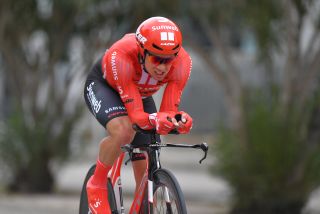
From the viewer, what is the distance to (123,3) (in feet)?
42.6

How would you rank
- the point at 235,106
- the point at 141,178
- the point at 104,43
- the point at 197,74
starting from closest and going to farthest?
1. the point at 141,178
2. the point at 235,106
3. the point at 104,43
4. the point at 197,74

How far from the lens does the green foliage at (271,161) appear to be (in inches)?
425

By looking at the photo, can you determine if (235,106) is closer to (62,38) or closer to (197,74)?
(62,38)

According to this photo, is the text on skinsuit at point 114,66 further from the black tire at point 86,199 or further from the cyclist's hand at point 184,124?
the black tire at point 86,199

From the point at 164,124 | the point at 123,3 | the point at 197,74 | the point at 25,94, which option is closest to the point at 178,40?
the point at 164,124

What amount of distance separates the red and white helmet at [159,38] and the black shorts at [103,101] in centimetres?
59

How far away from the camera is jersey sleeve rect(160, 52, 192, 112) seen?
21.8 feet

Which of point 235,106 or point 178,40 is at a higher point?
point 235,106

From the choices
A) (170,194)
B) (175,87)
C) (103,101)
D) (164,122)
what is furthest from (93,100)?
(170,194)

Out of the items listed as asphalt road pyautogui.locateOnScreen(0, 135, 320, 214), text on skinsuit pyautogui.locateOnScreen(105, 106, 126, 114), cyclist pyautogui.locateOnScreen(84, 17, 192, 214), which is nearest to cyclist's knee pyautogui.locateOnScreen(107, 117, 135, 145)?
cyclist pyautogui.locateOnScreen(84, 17, 192, 214)

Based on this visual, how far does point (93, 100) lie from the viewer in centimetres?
698

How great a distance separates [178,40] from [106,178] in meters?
1.40

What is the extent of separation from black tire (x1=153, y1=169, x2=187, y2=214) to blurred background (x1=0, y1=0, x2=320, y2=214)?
14.4 ft

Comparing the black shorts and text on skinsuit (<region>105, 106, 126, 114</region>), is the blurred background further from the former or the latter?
text on skinsuit (<region>105, 106, 126, 114</region>)
